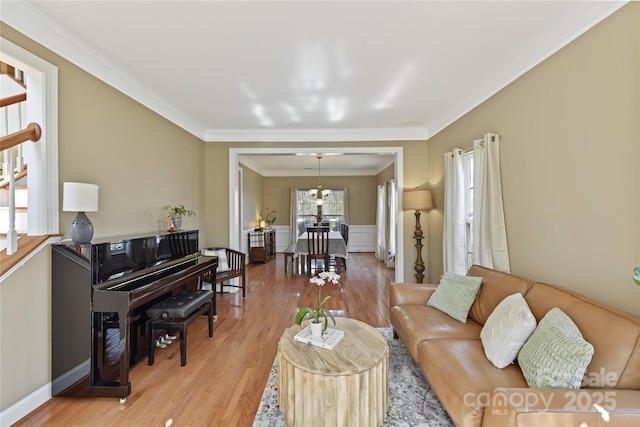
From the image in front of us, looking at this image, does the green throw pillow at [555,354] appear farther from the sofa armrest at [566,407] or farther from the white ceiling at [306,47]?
the white ceiling at [306,47]

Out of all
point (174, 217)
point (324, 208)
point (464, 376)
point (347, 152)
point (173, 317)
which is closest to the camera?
point (464, 376)

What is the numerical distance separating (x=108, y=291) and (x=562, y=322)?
297 cm

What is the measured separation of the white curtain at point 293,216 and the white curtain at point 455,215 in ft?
18.2

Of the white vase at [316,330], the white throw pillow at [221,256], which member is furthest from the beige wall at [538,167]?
the white vase at [316,330]

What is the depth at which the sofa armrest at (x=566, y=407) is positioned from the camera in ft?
3.45

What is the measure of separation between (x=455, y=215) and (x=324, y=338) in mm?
2435

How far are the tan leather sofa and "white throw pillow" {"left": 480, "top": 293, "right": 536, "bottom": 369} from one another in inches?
2.5

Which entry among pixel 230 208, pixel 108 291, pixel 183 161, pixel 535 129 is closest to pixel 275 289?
pixel 230 208

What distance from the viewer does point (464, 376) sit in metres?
1.47

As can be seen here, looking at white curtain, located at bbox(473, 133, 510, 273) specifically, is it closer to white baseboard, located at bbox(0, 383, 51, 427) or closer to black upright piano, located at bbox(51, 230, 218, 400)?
black upright piano, located at bbox(51, 230, 218, 400)

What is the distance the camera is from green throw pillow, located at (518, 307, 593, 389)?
1.22 meters

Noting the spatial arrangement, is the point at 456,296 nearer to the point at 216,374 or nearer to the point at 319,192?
the point at 216,374

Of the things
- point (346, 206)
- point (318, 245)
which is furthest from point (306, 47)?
point (346, 206)

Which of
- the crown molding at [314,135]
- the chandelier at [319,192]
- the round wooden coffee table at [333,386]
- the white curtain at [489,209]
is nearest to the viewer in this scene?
the round wooden coffee table at [333,386]
